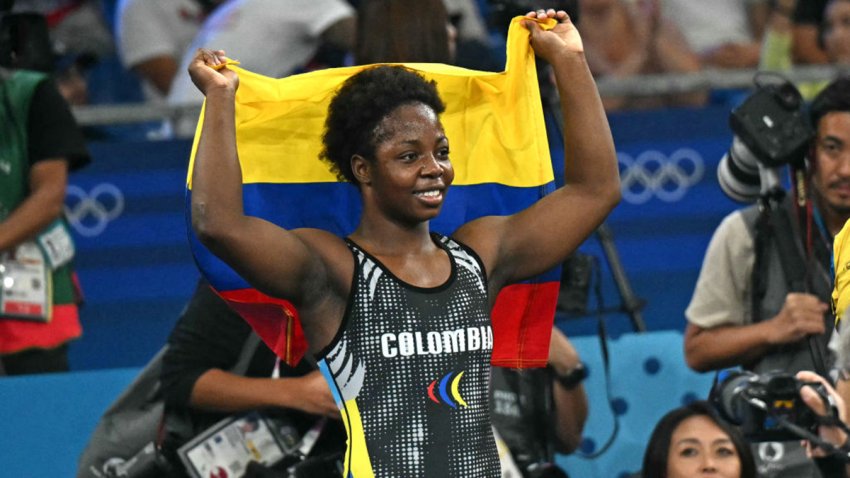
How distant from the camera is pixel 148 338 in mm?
7039

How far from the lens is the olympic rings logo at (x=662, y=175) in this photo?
720cm

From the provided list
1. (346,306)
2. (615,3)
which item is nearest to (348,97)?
(346,306)

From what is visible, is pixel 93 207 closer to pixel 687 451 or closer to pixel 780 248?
pixel 687 451

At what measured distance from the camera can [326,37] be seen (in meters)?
6.90

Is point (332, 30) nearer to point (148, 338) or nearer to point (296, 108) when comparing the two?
point (148, 338)

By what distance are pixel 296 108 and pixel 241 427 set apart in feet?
3.26

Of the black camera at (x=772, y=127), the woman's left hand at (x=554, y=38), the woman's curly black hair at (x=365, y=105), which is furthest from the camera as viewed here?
the black camera at (x=772, y=127)

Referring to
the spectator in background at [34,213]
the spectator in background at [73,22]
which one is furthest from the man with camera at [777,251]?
the spectator in background at [73,22]

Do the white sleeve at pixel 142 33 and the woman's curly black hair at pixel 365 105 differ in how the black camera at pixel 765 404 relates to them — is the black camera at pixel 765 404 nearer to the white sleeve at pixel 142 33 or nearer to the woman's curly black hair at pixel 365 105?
the woman's curly black hair at pixel 365 105

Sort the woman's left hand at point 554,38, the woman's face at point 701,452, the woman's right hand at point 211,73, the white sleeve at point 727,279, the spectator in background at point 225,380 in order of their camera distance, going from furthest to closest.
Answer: the white sleeve at point 727,279 → the woman's face at point 701,452 → the spectator in background at point 225,380 → the woman's left hand at point 554,38 → the woman's right hand at point 211,73

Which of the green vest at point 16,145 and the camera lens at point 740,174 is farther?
the green vest at point 16,145

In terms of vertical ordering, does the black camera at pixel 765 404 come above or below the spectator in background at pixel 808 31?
below

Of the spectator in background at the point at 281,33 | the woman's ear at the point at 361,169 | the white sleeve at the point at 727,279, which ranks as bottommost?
the white sleeve at the point at 727,279

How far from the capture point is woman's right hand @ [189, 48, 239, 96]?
369cm
